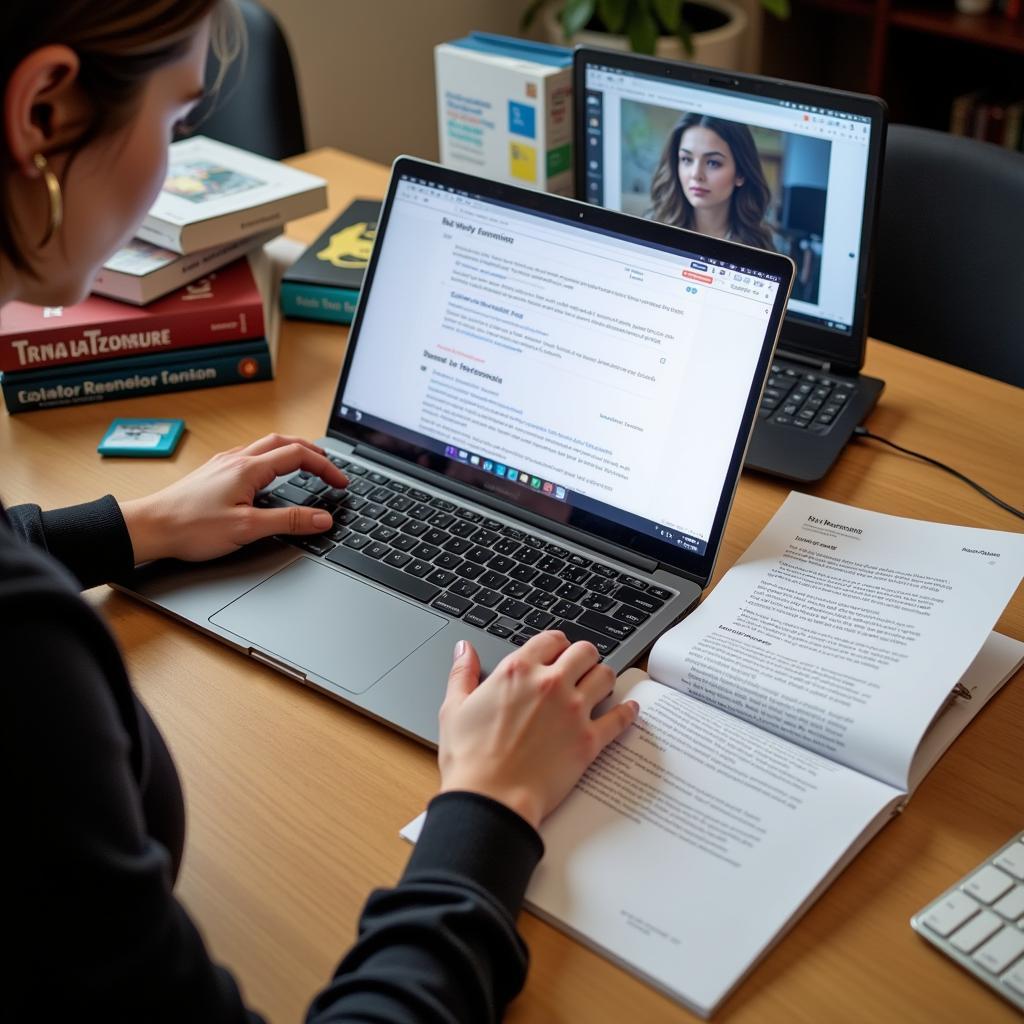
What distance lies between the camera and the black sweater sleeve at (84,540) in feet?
3.27

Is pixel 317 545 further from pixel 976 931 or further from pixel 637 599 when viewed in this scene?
pixel 976 931

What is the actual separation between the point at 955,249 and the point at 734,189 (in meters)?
0.36

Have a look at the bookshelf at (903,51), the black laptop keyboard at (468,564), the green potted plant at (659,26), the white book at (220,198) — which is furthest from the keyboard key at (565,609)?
the bookshelf at (903,51)

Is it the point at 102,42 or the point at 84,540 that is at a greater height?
the point at 102,42

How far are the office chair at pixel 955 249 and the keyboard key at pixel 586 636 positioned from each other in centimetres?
78

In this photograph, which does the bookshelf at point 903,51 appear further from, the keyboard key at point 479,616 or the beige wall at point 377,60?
the keyboard key at point 479,616

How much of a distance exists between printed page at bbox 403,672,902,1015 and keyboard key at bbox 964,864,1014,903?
7 centimetres

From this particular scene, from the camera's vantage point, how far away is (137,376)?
133cm

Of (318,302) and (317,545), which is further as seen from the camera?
(318,302)

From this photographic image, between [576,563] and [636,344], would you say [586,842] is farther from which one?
[636,344]

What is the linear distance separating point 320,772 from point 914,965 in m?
0.41

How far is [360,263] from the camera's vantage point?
58.2 inches

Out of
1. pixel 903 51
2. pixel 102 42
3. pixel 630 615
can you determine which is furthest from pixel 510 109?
pixel 903 51

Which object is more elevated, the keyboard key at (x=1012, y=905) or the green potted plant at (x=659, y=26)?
the green potted plant at (x=659, y=26)
